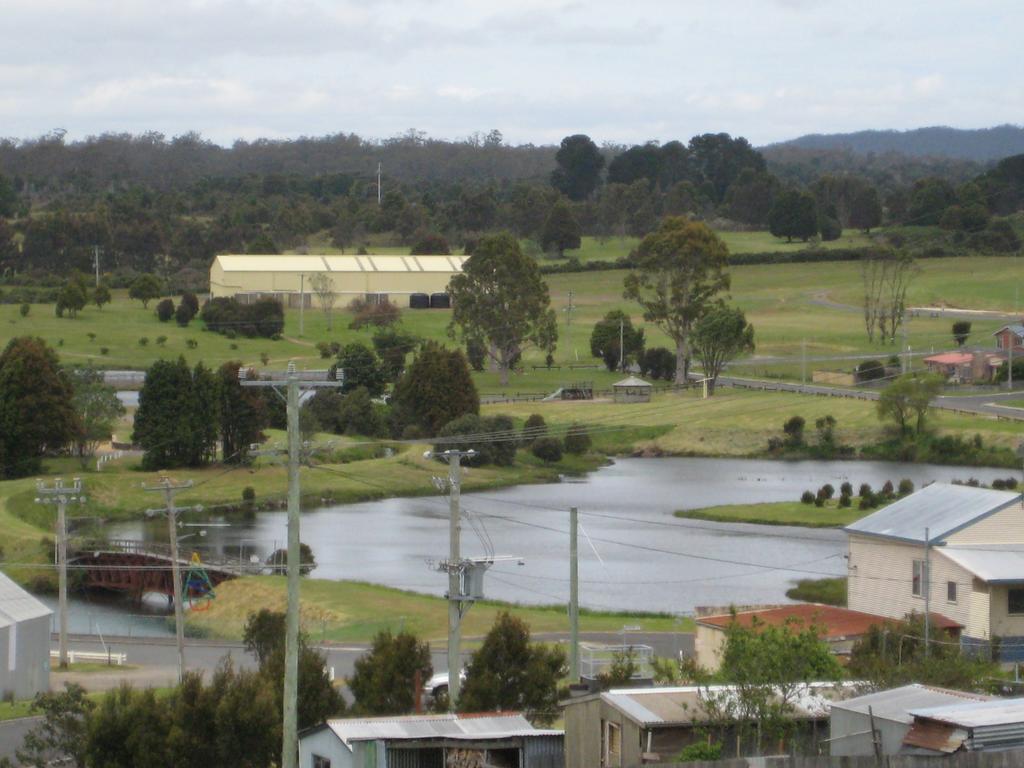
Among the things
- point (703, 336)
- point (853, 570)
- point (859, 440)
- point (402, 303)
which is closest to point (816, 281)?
point (402, 303)

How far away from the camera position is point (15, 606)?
26031 mm

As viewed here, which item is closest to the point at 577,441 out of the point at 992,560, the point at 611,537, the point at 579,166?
the point at 611,537

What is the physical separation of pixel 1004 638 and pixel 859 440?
35620 millimetres

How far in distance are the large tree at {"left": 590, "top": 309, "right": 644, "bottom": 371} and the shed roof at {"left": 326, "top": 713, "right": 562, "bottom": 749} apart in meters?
58.4

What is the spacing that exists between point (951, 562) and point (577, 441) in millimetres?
35243

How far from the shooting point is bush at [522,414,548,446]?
5859 centimetres

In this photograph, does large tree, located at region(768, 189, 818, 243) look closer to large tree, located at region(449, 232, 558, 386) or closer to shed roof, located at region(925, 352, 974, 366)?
large tree, located at region(449, 232, 558, 386)

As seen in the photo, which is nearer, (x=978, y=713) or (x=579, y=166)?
(x=978, y=713)

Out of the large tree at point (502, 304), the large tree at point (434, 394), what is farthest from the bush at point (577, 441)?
the large tree at point (502, 304)

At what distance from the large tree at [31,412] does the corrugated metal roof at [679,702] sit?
132 ft

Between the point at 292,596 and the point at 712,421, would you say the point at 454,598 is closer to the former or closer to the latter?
the point at 292,596

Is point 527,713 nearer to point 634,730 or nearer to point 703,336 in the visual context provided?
point 634,730

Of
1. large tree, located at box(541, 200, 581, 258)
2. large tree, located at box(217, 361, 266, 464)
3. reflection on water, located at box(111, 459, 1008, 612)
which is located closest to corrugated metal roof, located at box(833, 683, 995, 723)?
reflection on water, located at box(111, 459, 1008, 612)

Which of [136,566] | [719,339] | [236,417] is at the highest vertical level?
[719,339]
